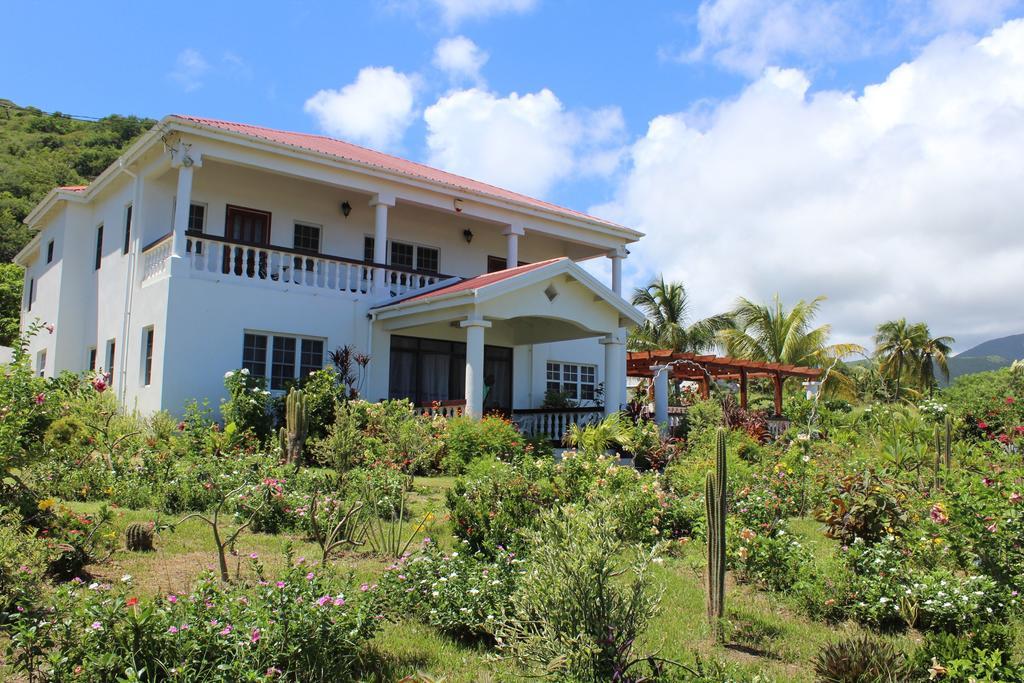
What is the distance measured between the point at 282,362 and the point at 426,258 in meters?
6.12

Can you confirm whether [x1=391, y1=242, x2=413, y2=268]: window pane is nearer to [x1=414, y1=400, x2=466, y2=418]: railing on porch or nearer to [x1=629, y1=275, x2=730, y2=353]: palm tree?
[x1=414, y1=400, x2=466, y2=418]: railing on porch

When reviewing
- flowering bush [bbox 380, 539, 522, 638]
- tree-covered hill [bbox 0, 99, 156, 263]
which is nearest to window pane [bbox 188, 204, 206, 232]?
flowering bush [bbox 380, 539, 522, 638]

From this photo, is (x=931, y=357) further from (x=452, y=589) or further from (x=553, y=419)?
(x=452, y=589)

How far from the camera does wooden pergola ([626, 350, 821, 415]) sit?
23078 mm

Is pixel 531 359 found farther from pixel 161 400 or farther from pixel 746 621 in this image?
pixel 746 621

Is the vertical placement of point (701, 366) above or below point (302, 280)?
below

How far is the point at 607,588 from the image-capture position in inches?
168

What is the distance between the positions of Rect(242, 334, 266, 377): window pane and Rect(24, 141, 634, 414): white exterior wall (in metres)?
0.23

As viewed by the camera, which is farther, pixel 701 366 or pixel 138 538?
pixel 701 366

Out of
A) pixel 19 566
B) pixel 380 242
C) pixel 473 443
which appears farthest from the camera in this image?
pixel 380 242

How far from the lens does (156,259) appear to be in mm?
16578

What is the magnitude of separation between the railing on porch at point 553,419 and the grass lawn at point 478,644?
1002cm

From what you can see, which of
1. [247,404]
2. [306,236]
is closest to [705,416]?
[247,404]

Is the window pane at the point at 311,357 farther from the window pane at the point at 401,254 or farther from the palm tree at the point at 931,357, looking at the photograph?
the palm tree at the point at 931,357
